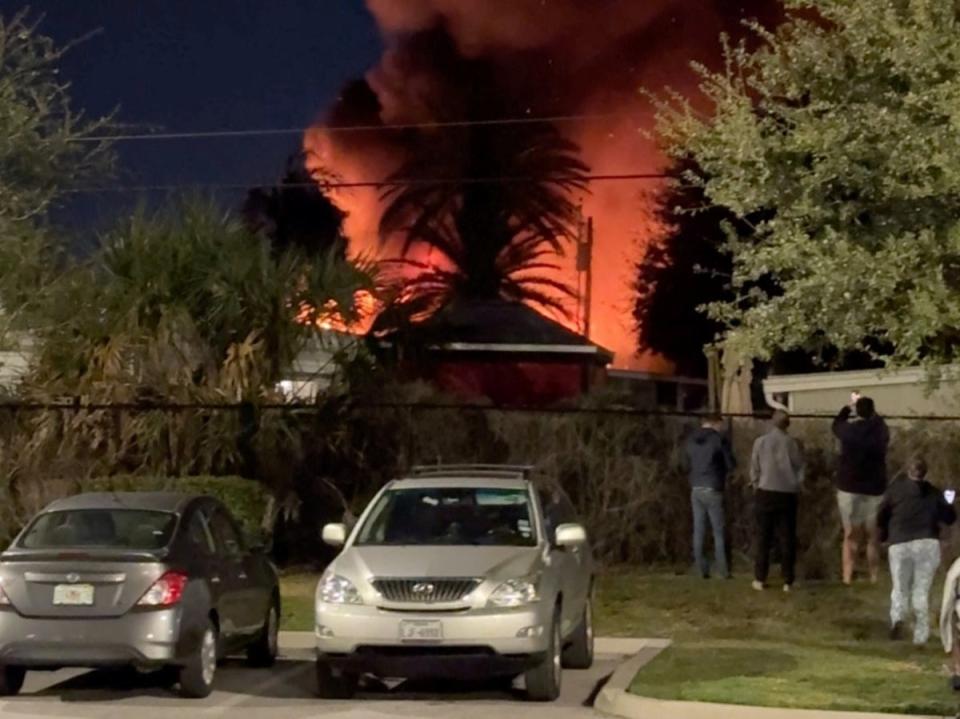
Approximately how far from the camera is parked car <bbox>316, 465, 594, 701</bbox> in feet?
38.8

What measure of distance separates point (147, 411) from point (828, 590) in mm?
8262

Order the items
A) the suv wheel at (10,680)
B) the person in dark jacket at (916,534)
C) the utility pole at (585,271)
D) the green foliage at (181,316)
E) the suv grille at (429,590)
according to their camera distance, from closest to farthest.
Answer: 1. the suv grille at (429,590)
2. the suv wheel at (10,680)
3. the person in dark jacket at (916,534)
4. the green foliage at (181,316)
5. the utility pole at (585,271)

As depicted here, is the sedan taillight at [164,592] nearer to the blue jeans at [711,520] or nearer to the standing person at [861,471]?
the blue jeans at [711,520]

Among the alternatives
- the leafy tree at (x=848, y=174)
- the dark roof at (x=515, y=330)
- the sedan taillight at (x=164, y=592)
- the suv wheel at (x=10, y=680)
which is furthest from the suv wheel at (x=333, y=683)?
the dark roof at (x=515, y=330)

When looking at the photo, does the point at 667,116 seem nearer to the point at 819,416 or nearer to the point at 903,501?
the point at 903,501

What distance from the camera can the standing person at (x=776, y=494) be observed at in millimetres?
18328

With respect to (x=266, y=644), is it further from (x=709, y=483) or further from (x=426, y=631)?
(x=709, y=483)

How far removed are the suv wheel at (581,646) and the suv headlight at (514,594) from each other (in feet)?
6.34

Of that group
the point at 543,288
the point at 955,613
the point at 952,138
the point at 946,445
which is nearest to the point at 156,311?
the point at 946,445

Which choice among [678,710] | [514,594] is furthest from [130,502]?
[678,710]

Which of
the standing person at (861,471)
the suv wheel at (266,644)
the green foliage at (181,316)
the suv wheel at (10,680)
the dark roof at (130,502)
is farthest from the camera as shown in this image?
the green foliage at (181,316)

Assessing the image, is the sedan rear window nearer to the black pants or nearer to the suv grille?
the suv grille

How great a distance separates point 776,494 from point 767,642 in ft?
11.3

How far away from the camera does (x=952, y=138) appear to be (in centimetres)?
1230
